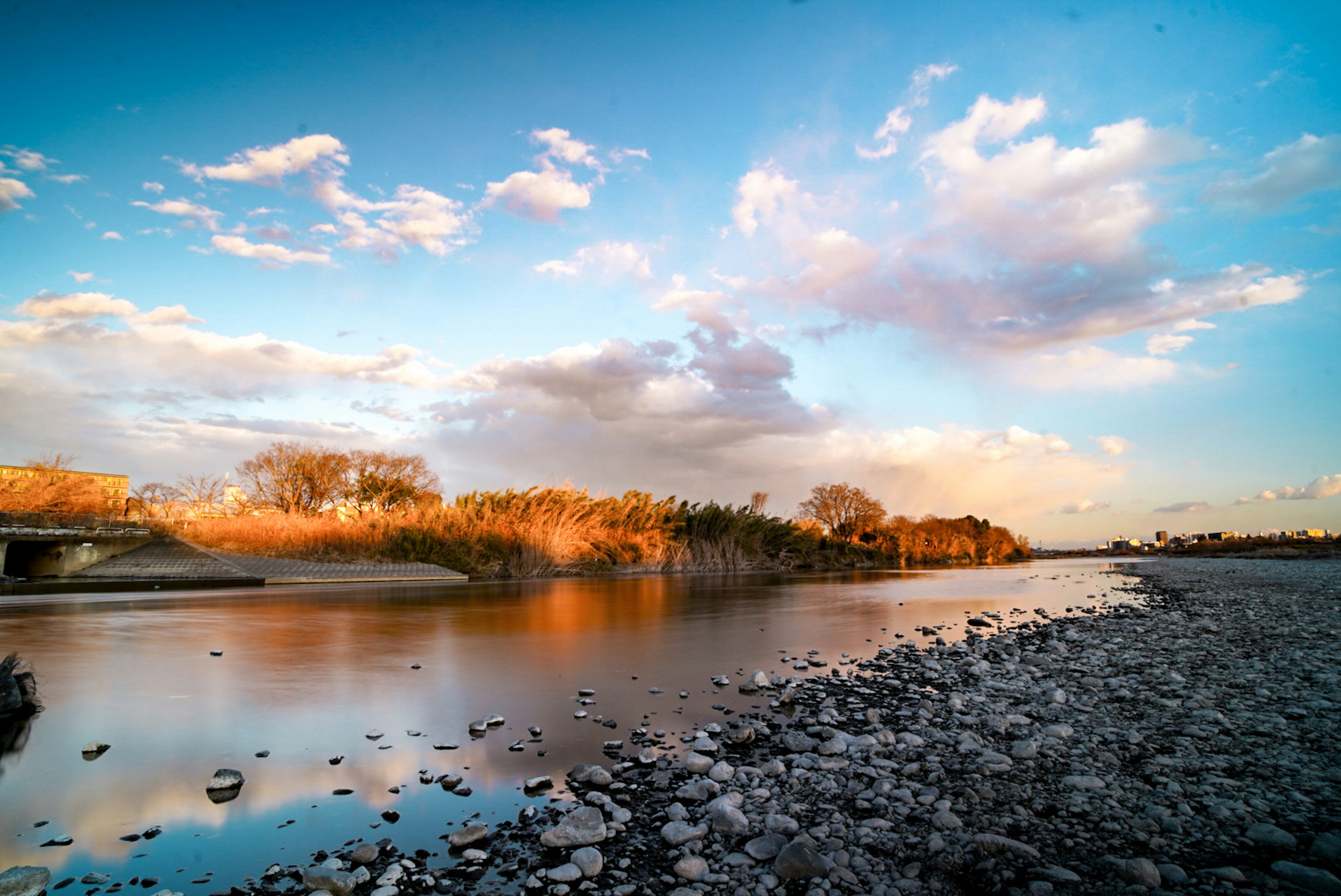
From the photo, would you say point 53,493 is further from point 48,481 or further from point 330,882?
point 330,882

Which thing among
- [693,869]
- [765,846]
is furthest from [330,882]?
[765,846]

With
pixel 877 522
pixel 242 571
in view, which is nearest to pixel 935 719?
pixel 242 571

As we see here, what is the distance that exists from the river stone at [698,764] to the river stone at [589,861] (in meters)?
0.85

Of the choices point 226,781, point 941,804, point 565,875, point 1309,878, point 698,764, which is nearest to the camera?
point 1309,878

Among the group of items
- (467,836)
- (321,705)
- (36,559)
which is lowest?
(36,559)

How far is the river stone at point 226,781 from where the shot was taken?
2467 millimetres

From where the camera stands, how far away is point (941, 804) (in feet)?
7.50

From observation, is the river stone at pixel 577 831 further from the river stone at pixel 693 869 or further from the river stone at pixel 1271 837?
the river stone at pixel 1271 837

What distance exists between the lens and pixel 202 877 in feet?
5.91

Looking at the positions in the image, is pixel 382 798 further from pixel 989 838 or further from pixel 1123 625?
pixel 1123 625

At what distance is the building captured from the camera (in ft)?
77.3

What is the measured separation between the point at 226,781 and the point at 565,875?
167 cm

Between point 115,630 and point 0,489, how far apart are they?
25.2 meters

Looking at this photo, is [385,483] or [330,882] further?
[385,483]
